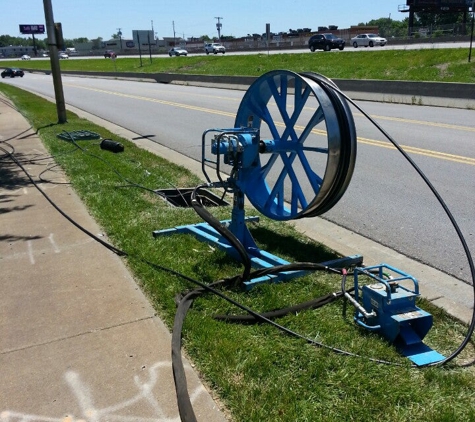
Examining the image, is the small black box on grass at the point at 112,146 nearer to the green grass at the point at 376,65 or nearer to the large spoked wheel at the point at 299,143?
the large spoked wheel at the point at 299,143

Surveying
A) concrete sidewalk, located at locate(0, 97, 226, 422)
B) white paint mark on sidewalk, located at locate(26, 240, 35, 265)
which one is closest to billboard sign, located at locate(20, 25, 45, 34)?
white paint mark on sidewalk, located at locate(26, 240, 35, 265)

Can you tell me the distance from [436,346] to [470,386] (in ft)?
A: 1.49

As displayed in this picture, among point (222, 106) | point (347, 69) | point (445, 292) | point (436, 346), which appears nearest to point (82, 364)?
point (436, 346)

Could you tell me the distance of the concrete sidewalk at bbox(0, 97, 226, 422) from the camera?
283 centimetres

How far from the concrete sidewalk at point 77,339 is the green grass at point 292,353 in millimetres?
185

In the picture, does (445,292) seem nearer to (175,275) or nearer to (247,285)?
(247,285)

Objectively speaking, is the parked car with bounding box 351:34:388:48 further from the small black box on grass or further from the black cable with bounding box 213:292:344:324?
the black cable with bounding box 213:292:344:324

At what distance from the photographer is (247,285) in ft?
13.2

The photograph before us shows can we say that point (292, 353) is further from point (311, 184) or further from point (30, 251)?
point (30, 251)

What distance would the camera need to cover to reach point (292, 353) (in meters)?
3.18

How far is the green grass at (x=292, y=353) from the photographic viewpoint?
2.70 metres

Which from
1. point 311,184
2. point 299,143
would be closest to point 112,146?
point 299,143

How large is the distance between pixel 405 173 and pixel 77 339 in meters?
6.30

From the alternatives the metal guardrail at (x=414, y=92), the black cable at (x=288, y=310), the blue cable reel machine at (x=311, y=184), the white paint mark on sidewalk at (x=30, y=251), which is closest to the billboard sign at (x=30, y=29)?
the metal guardrail at (x=414, y=92)
